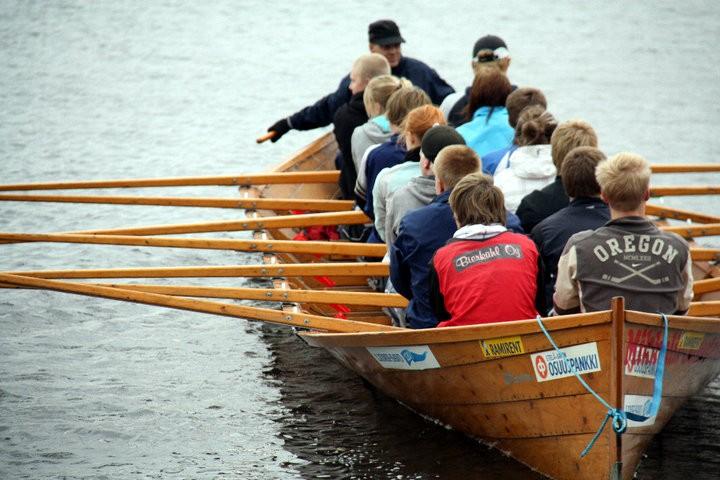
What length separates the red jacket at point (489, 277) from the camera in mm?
6605

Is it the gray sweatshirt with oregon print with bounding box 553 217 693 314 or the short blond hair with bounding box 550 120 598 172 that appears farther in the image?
the short blond hair with bounding box 550 120 598 172

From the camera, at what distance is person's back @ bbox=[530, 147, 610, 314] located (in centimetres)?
673

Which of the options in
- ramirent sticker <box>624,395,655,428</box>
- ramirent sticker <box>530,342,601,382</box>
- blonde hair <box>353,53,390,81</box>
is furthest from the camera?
blonde hair <box>353,53,390,81</box>

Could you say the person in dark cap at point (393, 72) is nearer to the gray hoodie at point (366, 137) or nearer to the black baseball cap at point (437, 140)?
the gray hoodie at point (366, 137)

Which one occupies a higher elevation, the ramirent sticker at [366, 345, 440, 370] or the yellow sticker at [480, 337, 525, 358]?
the yellow sticker at [480, 337, 525, 358]

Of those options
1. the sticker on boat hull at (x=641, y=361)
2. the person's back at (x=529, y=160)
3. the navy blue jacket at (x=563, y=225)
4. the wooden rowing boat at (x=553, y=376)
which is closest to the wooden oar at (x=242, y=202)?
the person's back at (x=529, y=160)

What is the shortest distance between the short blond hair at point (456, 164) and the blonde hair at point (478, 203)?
39 cm

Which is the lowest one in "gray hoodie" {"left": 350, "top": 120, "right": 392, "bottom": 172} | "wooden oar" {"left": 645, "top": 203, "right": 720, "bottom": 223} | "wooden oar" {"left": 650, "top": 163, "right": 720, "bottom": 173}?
"wooden oar" {"left": 645, "top": 203, "right": 720, "bottom": 223}

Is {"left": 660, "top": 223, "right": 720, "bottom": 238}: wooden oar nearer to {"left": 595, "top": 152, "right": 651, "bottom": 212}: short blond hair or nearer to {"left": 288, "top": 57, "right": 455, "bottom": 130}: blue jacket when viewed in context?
{"left": 288, "top": 57, "right": 455, "bottom": 130}: blue jacket

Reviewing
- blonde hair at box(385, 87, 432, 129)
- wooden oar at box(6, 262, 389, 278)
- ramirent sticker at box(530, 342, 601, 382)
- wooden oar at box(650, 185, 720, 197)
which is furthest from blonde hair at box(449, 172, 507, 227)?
wooden oar at box(650, 185, 720, 197)

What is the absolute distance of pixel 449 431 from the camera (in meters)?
7.91

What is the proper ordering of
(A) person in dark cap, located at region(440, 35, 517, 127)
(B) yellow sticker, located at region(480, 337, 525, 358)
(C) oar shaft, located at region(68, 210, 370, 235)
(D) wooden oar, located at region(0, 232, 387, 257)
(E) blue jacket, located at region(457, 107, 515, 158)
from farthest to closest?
(A) person in dark cap, located at region(440, 35, 517, 127) → (C) oar shaft, located at region(68, 210, 370, 235) → (E) blue jacket, located at region(457, 107, 515, 158) → (D) wooden oar, located at region(0, 232, 387, 257) → (B) yellow sticker, located at region(480, 337, 525, 358)

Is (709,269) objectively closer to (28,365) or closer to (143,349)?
(143,349)

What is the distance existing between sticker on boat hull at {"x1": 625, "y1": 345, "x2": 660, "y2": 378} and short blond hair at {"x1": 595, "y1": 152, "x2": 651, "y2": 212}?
714mm
